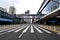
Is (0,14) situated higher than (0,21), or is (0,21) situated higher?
(0,14)

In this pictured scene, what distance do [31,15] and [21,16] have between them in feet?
35.5

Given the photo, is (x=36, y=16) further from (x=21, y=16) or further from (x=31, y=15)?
(x=21, y=16)

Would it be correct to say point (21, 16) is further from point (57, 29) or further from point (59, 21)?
point (57, 29)

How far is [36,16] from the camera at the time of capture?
9775cm

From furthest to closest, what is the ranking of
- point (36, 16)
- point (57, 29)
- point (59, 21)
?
point (36, 16) < point (59, 21) < point (57, 29)

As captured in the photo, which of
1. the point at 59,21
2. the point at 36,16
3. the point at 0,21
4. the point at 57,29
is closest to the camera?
the point at 57,29

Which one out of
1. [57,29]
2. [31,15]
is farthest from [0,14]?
[31,15]

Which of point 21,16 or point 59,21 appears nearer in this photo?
point 59,21

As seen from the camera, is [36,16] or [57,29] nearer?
[57,29]

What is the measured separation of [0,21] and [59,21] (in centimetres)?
2438

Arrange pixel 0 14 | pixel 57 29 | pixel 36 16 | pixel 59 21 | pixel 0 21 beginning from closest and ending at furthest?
pixel 57 29, pixel 59 21, pixel 0 21, pixel 0 14, pixel 36 16

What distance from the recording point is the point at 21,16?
4055 inches

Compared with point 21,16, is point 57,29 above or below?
below

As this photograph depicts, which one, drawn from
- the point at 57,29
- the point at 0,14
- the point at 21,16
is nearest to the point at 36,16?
the point at 21,16
